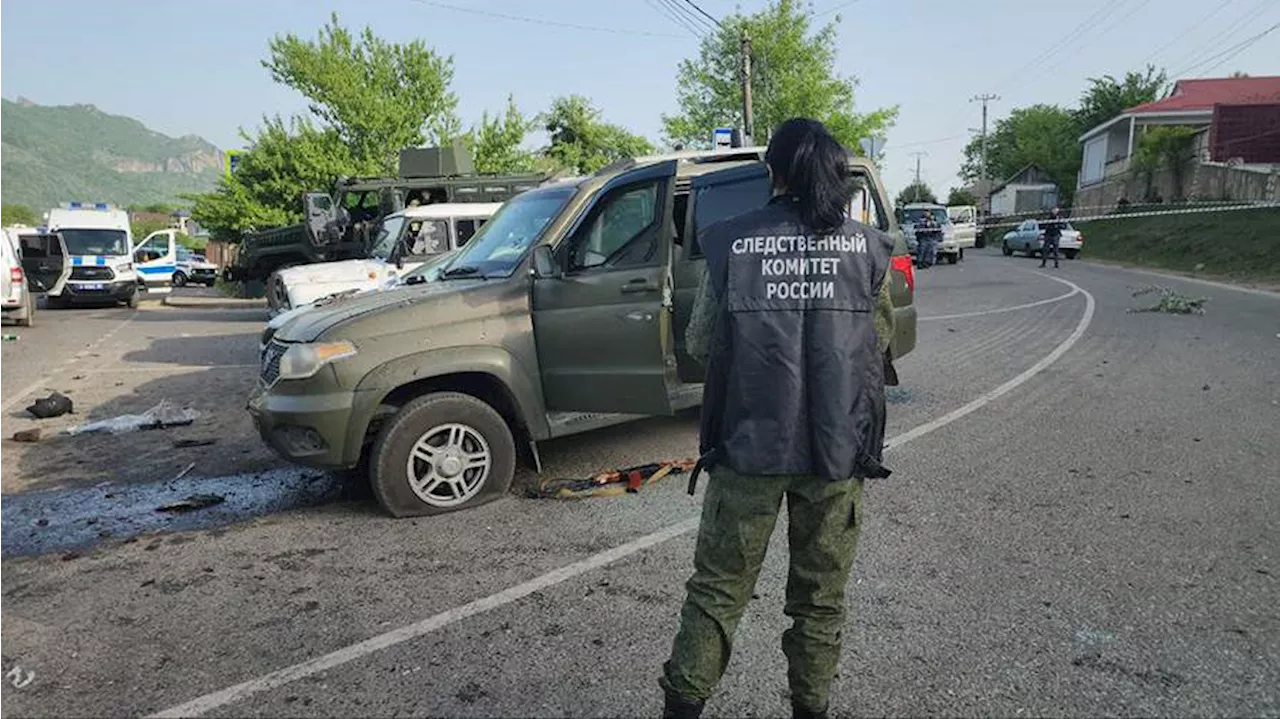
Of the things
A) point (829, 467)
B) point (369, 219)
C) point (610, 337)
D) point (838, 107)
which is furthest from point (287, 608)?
point (838, 107)

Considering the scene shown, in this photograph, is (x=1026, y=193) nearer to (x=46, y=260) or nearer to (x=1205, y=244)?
(x=1205, y=244)

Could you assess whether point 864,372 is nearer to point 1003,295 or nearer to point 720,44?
point 1003,295

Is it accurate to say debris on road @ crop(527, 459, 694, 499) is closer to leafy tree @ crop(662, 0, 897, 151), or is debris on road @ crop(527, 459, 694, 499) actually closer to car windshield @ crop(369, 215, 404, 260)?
car windshield @ crop(369, 215, 404, 260)

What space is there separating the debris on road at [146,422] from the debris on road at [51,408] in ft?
2.17

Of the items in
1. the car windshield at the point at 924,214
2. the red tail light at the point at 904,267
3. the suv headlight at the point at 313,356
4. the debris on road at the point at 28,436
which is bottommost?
the debris on road at the point at 28,436

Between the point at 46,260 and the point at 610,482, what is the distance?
2081cm

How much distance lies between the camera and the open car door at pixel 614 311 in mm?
4746

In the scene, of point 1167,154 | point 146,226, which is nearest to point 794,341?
point 1167,154

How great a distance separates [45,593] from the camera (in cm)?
383

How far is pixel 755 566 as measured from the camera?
2369mm

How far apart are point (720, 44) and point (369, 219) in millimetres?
28431

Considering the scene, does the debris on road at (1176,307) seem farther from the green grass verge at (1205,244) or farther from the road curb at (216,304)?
the road curb at (216,304)

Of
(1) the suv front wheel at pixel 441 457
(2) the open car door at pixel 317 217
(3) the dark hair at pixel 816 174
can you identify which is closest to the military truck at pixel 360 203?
(2) the open car door at pixel 317 217

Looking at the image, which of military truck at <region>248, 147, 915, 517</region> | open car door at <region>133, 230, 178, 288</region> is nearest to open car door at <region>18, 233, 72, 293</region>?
open car door at <region>133, 230, 178, 288</region>
